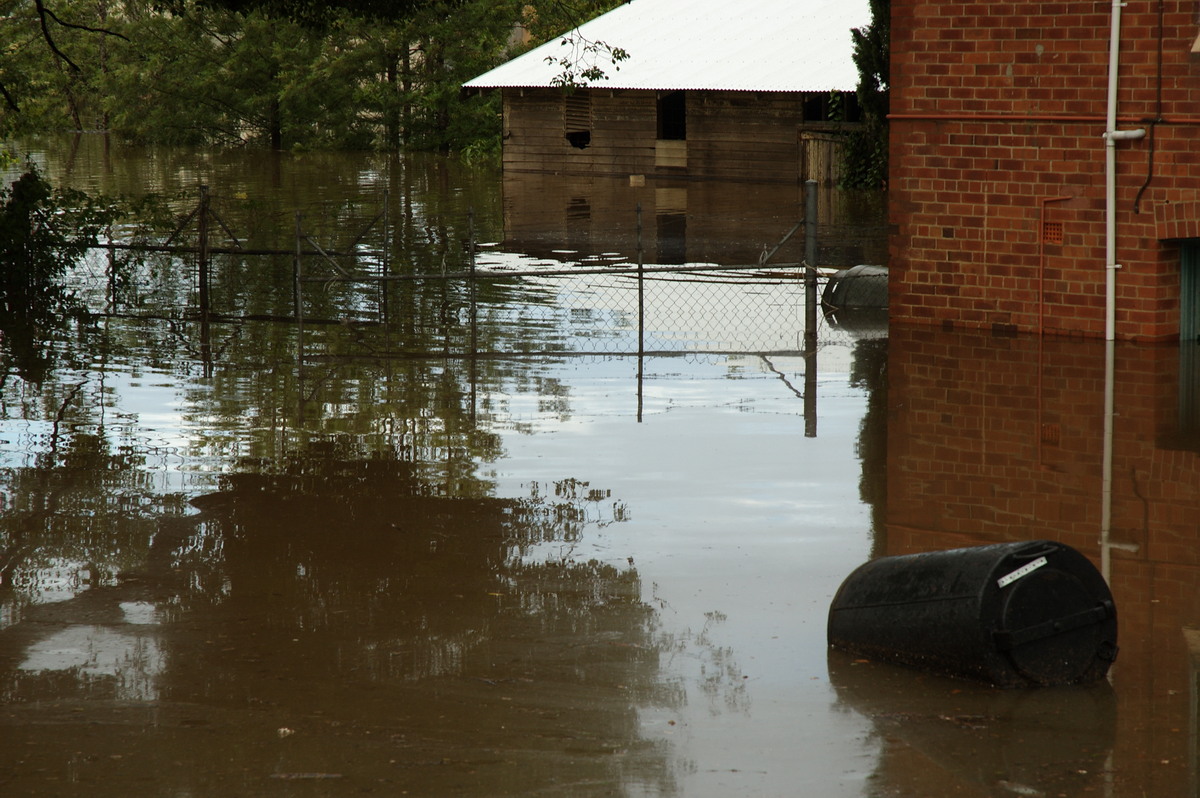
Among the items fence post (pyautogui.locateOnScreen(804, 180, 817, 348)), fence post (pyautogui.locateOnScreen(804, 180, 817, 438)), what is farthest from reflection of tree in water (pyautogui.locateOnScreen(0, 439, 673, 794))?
fence post (pyautogui.locateOnScreen(804, 180, 817, 348))

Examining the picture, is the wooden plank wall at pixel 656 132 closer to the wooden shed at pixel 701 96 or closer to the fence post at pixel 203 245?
the wooden shed at pixel 701 96

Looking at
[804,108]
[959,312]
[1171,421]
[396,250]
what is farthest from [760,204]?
[1171,421]

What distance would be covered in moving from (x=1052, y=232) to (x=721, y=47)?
24166mm

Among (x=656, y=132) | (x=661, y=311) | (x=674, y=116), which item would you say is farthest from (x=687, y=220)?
(x=674, y=116)

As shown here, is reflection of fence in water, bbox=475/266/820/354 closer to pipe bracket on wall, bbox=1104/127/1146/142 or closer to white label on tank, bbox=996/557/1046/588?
pipe bracket on wall, bbox=1104/127/1146/142

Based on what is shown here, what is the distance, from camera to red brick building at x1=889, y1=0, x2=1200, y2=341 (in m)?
14.0

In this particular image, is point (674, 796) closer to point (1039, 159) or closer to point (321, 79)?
point (1039, 159)

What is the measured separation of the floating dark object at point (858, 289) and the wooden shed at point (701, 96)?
15.6 meters

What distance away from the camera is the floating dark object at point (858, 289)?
58.0 feet

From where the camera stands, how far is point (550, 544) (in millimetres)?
8391

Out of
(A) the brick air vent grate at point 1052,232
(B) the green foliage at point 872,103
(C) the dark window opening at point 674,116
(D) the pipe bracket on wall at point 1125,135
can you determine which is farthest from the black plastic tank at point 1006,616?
(C) the dark window opening at point 674,116

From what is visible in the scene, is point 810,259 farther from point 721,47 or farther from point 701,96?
point 721,47

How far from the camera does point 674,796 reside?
5281 mm

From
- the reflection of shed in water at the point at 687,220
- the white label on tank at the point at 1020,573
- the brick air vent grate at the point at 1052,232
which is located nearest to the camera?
the white label on tank at the point at 1020,573
